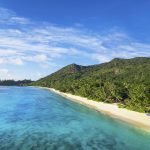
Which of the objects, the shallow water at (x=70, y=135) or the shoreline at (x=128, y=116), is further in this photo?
the shoreline at (x=128, y=116)

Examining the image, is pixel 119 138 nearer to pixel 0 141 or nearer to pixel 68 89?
pixel 0 141

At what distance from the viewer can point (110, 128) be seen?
53969mm

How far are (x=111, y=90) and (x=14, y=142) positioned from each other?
171 ft

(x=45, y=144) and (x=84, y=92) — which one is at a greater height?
(x=84, y=92)

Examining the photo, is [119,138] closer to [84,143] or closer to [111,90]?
[84,143]

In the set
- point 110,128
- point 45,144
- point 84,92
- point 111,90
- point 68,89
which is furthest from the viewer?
point 68,89

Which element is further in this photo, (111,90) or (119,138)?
(111,90)

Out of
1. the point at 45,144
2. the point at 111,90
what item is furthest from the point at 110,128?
the point at 111,90

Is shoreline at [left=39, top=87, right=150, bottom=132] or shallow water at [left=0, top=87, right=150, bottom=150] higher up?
shoreline at [left=39, top=87, right=150, bottom=132]

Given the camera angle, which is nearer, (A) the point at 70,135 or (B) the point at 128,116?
(A) the point at 70,135

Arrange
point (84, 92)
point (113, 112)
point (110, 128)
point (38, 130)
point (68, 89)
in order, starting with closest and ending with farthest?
1. point (38, 130)
2. point (110, 128)
3. point (113, 112)
4. point (84, 92)
5. point (68, 89)

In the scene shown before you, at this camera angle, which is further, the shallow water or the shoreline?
the shoreline

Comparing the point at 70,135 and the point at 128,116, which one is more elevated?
the point at 128,116

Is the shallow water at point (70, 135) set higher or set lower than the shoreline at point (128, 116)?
lower
